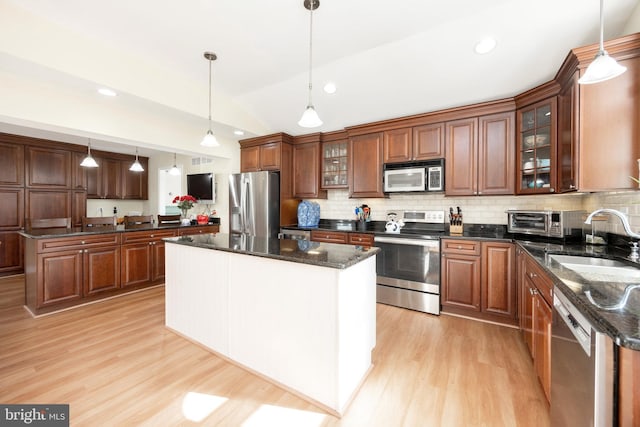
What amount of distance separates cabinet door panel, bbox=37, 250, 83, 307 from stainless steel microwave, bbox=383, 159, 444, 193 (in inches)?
159

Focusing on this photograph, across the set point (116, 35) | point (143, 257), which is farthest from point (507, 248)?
point (143, 257)

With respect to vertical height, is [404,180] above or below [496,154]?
below

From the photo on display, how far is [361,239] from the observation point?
3457mm

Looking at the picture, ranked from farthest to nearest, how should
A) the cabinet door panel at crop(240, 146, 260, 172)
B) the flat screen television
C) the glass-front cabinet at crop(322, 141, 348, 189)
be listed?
the flat screen television
the cabinet door panel at crop(240, 146, 260, 172)
the glass-front cabinet at crop(322, 141, 348, 189)

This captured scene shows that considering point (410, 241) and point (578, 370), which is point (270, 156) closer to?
point (410, 241)

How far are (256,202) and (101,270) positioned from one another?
7.31ft

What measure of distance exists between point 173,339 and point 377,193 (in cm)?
293

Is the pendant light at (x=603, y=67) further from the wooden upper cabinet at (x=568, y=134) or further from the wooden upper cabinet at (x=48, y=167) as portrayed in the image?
the wooden upper cabinet at (x=48, y=167)

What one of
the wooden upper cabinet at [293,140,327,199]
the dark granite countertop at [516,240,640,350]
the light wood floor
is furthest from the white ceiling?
the light wood floor

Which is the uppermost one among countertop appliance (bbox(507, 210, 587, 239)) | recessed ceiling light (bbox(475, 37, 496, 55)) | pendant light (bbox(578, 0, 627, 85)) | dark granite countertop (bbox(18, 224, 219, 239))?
recessed ceiling light (bbox(475, 37, 496, 55))

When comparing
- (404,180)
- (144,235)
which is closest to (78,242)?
(144,235)

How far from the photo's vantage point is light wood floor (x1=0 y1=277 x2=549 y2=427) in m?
1.57

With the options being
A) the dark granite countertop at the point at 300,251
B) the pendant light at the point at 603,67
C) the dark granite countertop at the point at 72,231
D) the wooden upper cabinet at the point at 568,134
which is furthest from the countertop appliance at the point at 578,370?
the dark granite countertop at the point at 72,231

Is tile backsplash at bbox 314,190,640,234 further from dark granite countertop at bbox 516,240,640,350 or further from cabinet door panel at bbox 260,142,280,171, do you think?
cabinet door panel at bbox 260,142,280,171
